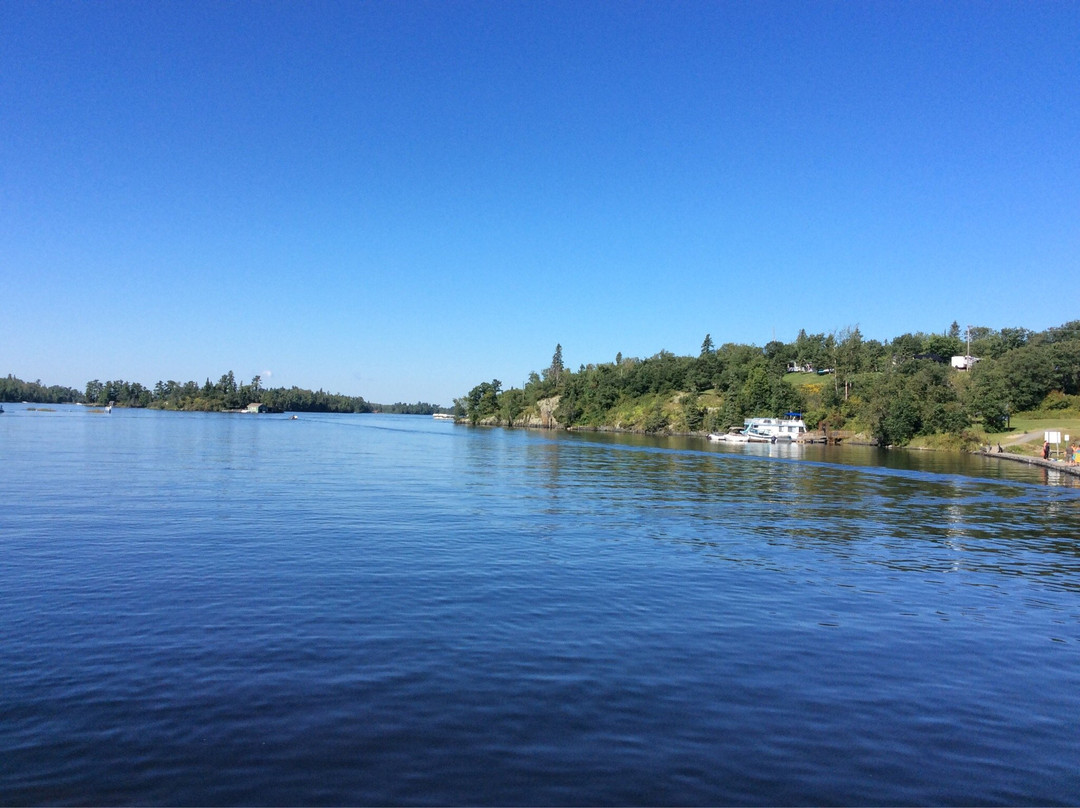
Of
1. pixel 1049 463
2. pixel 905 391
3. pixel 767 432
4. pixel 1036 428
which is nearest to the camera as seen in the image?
pixel 1049 463

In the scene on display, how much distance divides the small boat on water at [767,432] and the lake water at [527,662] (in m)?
105

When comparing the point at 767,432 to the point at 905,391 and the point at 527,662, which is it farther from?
the point at 527,662

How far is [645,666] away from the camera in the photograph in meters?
12.9

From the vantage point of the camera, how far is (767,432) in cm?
13875

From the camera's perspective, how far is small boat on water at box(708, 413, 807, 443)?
439 ft

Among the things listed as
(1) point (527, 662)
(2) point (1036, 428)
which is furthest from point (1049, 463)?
(1) point (527, 662)

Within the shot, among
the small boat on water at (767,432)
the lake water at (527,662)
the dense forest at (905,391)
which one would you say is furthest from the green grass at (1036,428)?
the lake water at (527,662)

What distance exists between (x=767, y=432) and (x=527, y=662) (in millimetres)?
134148

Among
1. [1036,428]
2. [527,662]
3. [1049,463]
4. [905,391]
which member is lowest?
[527,662]

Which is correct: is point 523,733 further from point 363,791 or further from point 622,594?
point 622,594

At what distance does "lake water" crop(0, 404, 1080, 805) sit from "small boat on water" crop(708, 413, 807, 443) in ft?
345

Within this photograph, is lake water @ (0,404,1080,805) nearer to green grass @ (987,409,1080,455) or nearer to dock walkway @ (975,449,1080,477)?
dock walkway @ (975,449,1080,477)

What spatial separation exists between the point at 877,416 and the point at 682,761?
135 metres

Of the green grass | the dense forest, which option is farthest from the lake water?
the dense forest
